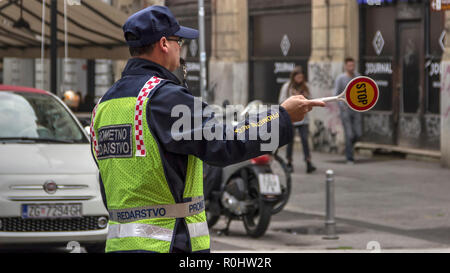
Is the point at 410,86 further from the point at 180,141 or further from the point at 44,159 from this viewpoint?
the point at 180,141

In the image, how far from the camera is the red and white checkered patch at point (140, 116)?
3402 mm

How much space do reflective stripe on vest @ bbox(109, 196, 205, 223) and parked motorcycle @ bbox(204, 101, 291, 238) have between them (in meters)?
6.19

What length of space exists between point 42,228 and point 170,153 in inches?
194

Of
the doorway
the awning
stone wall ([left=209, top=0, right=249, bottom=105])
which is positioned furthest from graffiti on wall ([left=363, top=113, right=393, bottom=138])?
the awning

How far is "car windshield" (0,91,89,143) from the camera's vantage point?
29.6 feet

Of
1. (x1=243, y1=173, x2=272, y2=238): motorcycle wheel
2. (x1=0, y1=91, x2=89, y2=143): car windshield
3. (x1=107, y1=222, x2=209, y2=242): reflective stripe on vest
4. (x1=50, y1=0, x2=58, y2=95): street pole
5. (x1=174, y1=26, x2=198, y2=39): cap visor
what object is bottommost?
(x1=243, y1=173, x2=272, y2=238): motorcycle wheel

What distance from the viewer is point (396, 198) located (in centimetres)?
1261

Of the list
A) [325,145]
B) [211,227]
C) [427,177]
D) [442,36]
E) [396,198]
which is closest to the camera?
[211,227]

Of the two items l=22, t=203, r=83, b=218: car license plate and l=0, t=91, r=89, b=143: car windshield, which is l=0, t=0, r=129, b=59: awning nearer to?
l=0, t=91, r=89, b=143: car windshield

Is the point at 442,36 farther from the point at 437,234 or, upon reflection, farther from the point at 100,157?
the point at 100,157

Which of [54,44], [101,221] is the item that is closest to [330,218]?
[101,221]

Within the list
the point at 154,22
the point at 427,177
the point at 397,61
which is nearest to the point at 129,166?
the point at 154,22

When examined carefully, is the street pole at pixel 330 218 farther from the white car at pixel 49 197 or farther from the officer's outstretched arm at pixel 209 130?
the officer's outstretched arm at pixel 209 130

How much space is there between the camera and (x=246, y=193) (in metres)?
9.91
